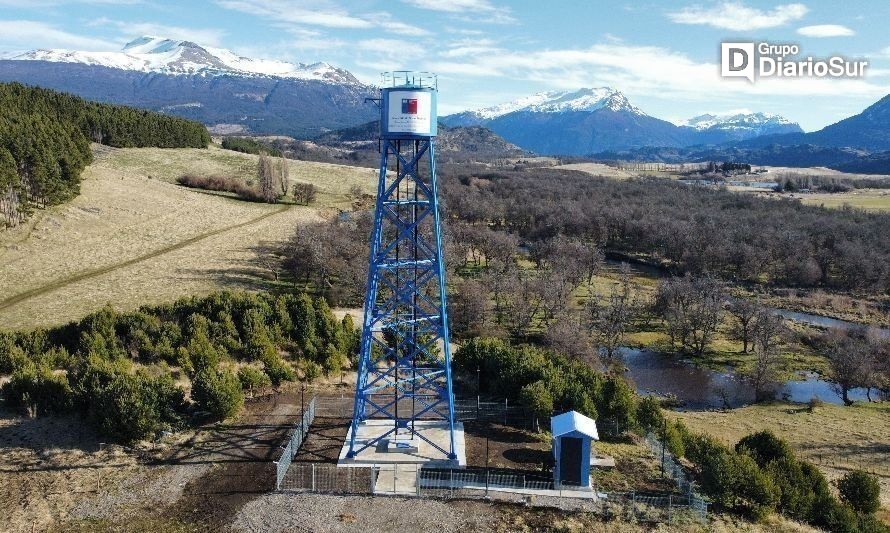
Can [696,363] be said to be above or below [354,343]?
below

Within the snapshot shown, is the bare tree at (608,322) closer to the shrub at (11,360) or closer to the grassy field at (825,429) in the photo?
the grassy field at (825,429)

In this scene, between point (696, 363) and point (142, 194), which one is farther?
point (142, 194)

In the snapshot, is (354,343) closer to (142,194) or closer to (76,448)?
(76,448)

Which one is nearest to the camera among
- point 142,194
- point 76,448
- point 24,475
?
point 24,475

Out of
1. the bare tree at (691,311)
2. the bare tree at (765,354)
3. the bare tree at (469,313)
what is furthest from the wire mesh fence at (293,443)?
the bare tree at (691,311)

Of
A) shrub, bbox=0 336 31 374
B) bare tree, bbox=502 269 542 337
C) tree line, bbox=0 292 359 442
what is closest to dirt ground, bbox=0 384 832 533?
tree line, bbox=0 292 359 442

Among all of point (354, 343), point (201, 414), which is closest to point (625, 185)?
point (354, 343)

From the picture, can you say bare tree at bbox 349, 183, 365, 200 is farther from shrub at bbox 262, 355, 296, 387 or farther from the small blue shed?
the small blue shed
